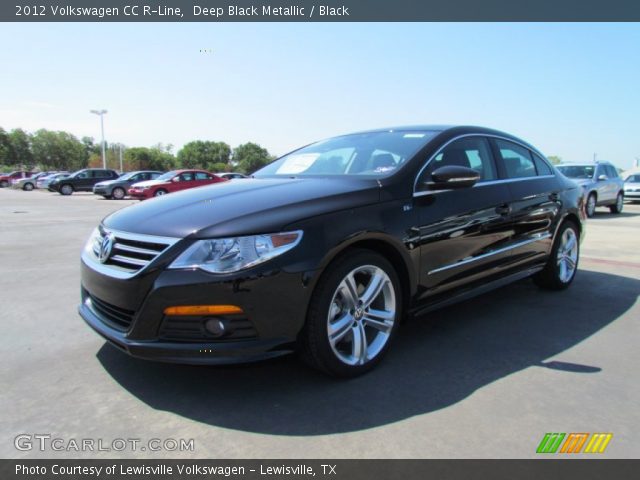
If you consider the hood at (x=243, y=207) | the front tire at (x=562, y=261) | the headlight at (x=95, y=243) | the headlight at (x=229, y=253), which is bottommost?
the front tire at (x=562, y=261)

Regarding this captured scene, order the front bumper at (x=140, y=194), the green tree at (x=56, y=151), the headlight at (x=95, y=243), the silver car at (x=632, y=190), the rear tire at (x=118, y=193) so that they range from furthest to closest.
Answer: the green tree at (x=56, y=151) → the rear tire at (x=118, y=193) → the front bumper at (x=140, y=194) → the silver car at (x=632, y=190) → the headlight at (x=95, y=243)

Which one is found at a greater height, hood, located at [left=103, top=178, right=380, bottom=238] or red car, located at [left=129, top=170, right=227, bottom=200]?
hood, located at [left=103, top=178, right=380, bottom=238]

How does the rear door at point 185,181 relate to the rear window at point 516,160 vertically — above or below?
below

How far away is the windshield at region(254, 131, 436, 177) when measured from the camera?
11.7ft

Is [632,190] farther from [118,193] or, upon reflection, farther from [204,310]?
[118,193]

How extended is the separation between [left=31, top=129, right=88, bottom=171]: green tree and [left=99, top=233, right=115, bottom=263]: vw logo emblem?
116643mm

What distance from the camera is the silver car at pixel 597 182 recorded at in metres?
14.1

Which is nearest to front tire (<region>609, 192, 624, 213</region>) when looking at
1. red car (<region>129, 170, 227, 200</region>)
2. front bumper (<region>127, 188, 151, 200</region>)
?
red car (<region>129, 170, 227, 200</region>)

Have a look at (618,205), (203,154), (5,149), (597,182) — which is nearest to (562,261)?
(597,182)

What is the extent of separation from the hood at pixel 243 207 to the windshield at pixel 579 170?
45.1ft

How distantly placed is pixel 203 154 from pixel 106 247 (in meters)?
140

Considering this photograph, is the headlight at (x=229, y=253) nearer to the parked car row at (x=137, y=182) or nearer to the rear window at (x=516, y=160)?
the rear window at (x=516, y=160)

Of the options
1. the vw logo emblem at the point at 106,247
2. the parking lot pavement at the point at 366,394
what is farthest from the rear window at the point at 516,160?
the vw logo emblem at the point at 106,247

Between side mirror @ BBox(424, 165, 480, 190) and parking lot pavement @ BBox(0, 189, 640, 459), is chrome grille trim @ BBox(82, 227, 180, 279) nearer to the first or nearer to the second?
parking lot pavement @ BBox(0, 189, 640, 459)
